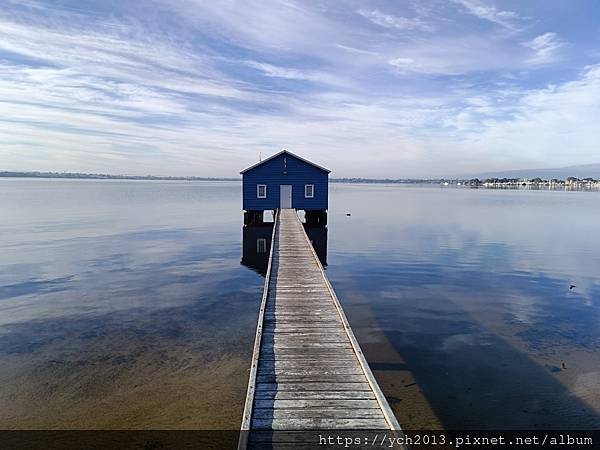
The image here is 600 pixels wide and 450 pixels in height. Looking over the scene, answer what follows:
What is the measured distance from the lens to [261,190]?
34.9 metres

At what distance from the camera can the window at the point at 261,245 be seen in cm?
2628

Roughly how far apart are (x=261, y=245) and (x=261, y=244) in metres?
0.38

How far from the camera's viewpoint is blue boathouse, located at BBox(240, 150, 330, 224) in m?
34.4

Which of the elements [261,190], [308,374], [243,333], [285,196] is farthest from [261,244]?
[308,374]

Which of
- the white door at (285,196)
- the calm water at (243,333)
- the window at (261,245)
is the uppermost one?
the white door at (285,196)

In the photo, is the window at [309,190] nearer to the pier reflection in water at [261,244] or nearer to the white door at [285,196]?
the white door at [285,196]

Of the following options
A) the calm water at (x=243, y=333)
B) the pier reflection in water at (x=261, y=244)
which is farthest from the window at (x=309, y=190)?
the calm water at (x=243, y=333)

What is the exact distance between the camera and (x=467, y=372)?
9.70 meters

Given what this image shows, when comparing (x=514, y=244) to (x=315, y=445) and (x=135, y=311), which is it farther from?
(x=315, y=445)

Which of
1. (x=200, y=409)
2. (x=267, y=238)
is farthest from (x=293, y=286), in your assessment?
(x=267, y=238)

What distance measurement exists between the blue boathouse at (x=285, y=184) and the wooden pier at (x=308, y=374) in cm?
2381

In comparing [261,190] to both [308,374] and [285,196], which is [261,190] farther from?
[308,374]

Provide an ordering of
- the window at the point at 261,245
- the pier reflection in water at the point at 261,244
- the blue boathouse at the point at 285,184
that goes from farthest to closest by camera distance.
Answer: the blue boathouse at the point at 285,184 → the window at the point at 261,245 → the pier reflection in water at the point at 261,244

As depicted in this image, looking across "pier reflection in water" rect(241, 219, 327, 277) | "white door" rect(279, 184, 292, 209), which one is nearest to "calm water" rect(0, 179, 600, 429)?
"pier reflection in water" rect(241, 219, 327, 277)
